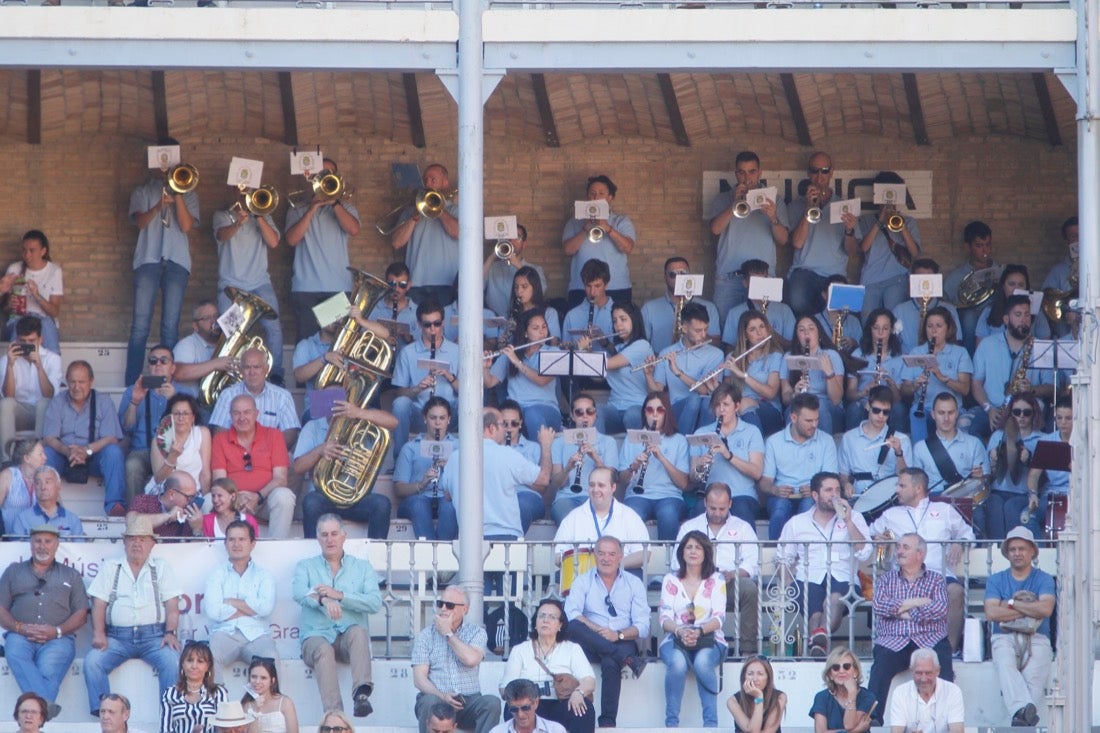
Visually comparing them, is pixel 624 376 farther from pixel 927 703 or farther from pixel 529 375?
pixel 927 703

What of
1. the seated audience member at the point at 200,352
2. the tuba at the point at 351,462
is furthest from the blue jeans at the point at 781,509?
the seated audience member at the point at 200,352

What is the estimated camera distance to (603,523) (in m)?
12.0

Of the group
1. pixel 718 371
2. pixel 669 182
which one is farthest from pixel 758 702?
pixel 669 182

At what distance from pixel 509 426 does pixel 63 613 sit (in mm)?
3349

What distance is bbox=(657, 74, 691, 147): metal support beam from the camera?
1581 cm

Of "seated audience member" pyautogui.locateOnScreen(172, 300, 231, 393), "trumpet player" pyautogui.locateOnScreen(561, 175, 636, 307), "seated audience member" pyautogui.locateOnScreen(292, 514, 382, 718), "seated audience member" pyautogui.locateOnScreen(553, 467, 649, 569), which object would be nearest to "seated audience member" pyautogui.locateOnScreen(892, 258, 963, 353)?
"trumpet player" pyautogui.locateOnScreen(561, 175, 636, 307)

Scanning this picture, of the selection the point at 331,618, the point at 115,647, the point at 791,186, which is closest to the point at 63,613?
the point at 115,647

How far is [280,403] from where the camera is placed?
13.8 meters

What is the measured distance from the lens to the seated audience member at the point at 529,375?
45.5 ft

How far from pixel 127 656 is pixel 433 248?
5130 mm

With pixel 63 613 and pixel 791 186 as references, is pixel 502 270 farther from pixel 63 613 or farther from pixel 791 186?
pixel 63 613

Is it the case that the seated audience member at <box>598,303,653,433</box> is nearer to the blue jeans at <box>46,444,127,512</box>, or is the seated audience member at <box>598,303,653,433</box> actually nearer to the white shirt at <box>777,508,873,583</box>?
the white shirt at <box>777,508,873,583</box>

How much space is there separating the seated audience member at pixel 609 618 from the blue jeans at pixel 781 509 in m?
1.50

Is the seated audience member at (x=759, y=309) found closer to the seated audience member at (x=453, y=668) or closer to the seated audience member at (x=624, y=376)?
the seated audience member at (x=624, y=376)
